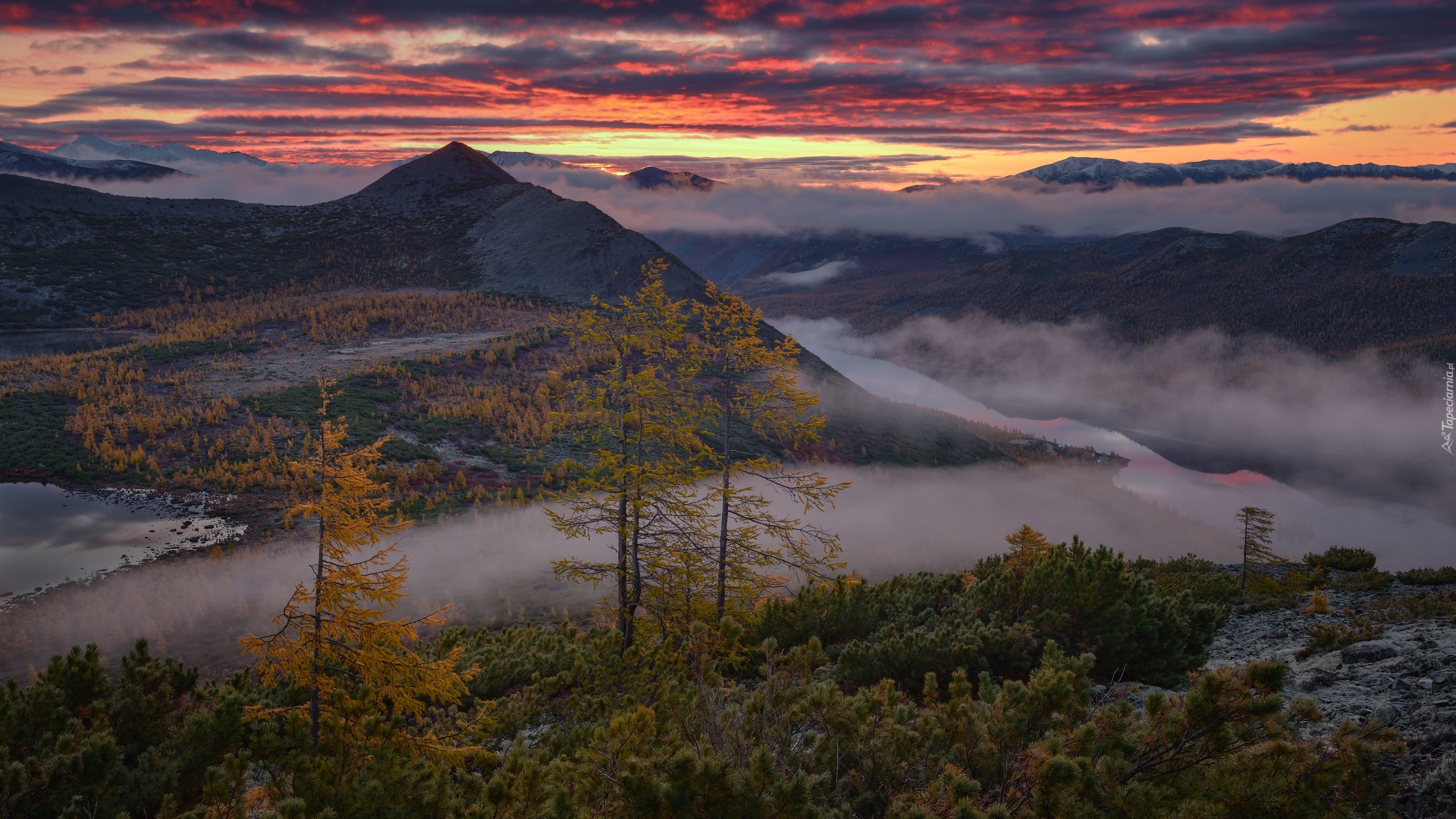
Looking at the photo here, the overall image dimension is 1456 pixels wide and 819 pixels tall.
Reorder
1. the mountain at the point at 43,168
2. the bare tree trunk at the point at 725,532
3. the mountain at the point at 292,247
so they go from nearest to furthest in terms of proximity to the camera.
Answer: the bare tree trunk at the point at 725,532
the mountain at the point at 292,247
the mountain at the point at 43,168

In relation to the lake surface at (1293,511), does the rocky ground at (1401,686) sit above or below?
above

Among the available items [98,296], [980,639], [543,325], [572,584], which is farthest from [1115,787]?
[98,296]

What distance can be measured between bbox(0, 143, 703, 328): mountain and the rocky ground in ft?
201

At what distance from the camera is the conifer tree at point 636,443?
44.9 ft

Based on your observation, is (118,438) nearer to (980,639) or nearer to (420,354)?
(420,354)

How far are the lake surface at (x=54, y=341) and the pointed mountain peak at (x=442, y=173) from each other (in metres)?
56.7

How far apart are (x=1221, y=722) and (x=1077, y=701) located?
4.08 feet

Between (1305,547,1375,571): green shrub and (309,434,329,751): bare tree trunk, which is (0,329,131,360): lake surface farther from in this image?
(1305,547,1375,571): green shrub

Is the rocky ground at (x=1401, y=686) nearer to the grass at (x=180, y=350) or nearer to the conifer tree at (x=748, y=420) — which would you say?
the conifer tree at (x=748, y=420)

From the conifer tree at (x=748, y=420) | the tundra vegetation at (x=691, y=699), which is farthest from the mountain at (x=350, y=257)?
the tundra vegetation at (x=691, y=699)

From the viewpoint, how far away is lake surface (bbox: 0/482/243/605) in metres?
19.0

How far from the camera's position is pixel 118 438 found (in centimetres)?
2933

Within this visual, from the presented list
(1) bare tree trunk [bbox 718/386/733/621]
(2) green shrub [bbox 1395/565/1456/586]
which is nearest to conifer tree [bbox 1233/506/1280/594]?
(2) green shrub [bbox 1395/565/1456/586]

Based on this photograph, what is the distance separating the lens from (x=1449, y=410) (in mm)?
129500
